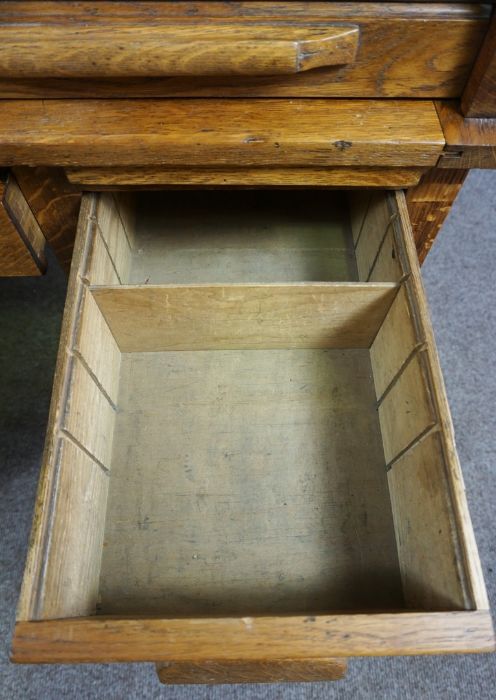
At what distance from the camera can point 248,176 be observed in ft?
2.12

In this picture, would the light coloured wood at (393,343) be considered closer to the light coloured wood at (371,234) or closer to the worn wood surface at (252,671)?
the light coloured wood at (371,234)

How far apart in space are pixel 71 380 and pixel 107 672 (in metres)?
0.58

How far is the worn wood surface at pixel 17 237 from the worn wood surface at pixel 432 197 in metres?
0.53

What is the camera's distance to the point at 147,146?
59 cm

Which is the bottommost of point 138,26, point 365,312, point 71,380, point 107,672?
point 107,672

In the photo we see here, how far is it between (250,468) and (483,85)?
530 millimetres

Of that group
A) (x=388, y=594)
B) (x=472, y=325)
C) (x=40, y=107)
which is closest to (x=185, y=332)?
(x=40, y=107)

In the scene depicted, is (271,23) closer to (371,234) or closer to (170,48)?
(170,48)

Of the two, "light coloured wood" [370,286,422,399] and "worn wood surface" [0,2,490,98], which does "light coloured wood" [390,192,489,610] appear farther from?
"worn wood surface" [0,2,490,98]

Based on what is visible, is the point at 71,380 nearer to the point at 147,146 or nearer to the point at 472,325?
the point at 147,146

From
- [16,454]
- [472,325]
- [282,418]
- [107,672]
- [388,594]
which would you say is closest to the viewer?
[388,594]

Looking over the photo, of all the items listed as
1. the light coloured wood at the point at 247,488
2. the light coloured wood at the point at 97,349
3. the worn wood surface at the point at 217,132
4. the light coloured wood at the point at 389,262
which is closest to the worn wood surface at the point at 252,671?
the light coloured wood at the point at 247,488

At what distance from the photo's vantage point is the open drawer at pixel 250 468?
0.47m

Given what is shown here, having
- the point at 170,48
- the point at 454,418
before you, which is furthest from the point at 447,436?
the point at 454,418
